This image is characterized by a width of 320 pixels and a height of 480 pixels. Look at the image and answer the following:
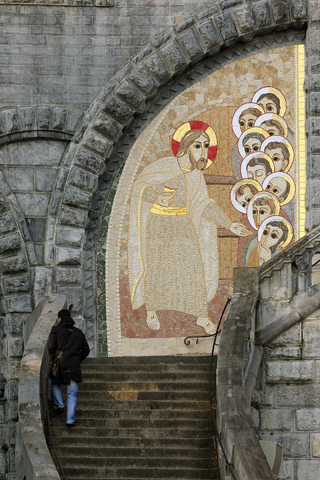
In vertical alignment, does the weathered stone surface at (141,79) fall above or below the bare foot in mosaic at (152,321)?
above

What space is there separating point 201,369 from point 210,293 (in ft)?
9.33

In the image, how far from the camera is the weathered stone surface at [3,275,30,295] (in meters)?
17.4

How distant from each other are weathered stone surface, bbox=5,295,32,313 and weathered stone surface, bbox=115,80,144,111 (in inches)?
135

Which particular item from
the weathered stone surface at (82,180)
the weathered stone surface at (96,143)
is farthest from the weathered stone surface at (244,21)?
the weathered stone surface at (82,180)

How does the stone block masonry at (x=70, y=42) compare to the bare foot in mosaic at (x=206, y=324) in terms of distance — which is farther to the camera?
the stone block masonry at (x=70, y=42)

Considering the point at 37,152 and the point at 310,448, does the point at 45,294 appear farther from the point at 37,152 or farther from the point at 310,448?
the point at 310,448

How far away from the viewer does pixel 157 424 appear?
14.1 metres

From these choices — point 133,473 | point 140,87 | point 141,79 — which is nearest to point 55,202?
point 140,87

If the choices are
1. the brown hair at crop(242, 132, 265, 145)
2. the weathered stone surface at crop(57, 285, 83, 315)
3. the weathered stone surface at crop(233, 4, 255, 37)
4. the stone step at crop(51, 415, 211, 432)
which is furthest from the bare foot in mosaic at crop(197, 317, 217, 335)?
the weathered stone surface at crop(233, 4, 255, 37)

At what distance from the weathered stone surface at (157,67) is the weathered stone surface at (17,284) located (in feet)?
12.4

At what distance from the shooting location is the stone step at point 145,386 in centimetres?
1462

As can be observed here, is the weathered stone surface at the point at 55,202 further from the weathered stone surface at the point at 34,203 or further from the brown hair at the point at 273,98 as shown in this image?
the brown hair at the point at 273,98

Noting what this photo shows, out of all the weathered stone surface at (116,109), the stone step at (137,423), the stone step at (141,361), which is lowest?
the stone step at (137,423)

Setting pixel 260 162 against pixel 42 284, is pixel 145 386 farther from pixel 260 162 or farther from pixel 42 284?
pixel 260 162
